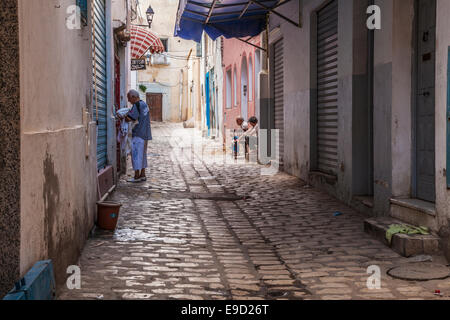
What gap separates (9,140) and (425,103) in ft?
15.8

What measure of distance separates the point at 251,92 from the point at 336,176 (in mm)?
10817

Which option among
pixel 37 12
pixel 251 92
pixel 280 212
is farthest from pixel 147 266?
pixel 251 92

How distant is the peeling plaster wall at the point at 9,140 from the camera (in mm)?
3244

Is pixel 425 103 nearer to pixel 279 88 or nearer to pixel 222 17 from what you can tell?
pixel 279 88

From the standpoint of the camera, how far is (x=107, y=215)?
22.5 ft

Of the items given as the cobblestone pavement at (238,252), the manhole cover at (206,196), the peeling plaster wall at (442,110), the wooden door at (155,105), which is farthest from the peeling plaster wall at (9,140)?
the wooden door at (155,105)

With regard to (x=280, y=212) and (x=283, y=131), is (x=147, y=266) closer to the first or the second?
(x=280, y=212)

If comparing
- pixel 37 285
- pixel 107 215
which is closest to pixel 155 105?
pixel 107 215

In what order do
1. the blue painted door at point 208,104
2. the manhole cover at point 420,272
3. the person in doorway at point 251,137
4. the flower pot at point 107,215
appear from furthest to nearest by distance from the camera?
the blue painted door at point 208,104 → the person in doorway at point 251,137 → the flower pot at point 107,215 → the manhole cover at point 420,272

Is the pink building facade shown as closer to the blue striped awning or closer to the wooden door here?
the blue striped awning

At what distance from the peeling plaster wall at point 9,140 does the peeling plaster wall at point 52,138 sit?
52mm

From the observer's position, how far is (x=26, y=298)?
3.21m

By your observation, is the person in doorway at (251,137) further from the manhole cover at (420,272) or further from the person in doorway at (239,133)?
the manhole cover at (420,272)

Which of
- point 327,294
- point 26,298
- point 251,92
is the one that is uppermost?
point 251,92
